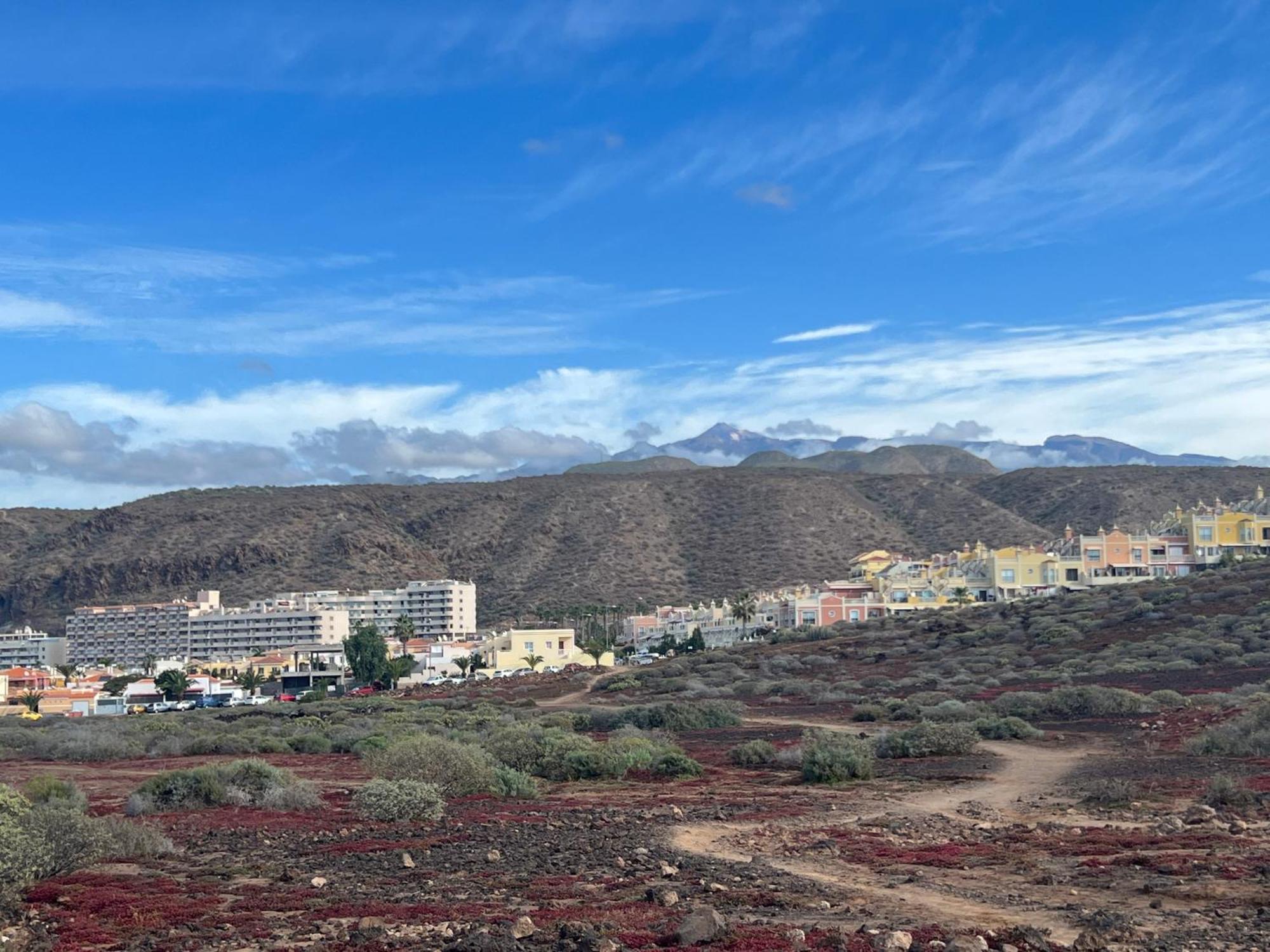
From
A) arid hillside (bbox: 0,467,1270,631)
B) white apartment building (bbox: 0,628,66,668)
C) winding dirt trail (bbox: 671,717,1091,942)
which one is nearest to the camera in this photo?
winding dirt trail (bbox: 671,717,1091,942)

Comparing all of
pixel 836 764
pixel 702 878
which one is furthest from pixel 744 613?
pixel 702 878

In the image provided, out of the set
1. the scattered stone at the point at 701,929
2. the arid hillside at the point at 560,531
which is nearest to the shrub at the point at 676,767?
the scattered stone at the point at 701,929

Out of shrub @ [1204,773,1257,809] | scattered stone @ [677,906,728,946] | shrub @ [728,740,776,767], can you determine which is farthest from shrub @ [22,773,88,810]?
shrub @ [1204,773,1257,809]

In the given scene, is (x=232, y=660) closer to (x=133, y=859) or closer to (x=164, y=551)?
(x=164, y=551)

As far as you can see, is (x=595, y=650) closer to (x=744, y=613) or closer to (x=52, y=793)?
(x=744, y=613)

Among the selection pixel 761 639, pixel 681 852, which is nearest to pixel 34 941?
pixel 681 852

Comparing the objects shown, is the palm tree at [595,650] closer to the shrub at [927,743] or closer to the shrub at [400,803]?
the shrub at [927,743]

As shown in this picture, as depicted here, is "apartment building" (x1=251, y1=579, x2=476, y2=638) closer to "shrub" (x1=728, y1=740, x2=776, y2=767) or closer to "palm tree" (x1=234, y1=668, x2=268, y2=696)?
"palm tree" (x1=234, y1=668, x2=268, y2=696)
